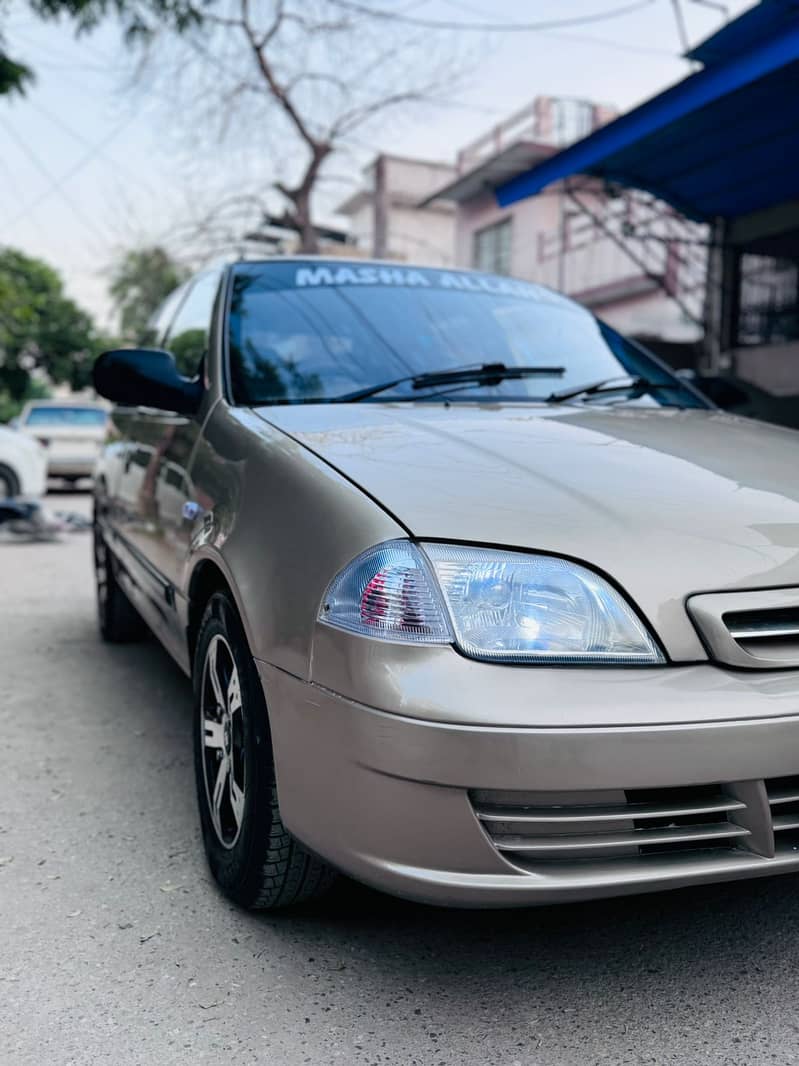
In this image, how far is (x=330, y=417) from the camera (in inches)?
98.8

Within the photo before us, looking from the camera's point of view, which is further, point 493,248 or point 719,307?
point 493,248

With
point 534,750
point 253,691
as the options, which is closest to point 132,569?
point 253,691

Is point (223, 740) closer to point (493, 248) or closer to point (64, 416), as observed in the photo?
point (64, 416)

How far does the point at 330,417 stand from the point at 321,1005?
130 cm

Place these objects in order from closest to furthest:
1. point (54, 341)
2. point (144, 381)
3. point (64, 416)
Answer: point (144, 381), point (64, 416), point (54, 341)

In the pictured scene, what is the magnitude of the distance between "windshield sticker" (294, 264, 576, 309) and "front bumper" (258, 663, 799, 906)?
1843 millimetres

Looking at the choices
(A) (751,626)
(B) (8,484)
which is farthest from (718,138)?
(A) (751,626)

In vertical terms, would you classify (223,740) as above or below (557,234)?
below

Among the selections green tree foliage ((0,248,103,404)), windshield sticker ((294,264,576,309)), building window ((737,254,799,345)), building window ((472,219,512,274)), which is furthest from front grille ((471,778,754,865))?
green tree foliage ((0,248,103,404))

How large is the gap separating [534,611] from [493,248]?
18.6m

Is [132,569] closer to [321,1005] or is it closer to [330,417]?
[330,417]

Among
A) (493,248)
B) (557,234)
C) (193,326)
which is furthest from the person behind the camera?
(493,248)

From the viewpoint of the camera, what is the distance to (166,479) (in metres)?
3.14

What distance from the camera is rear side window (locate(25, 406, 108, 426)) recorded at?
1539 centimetres
